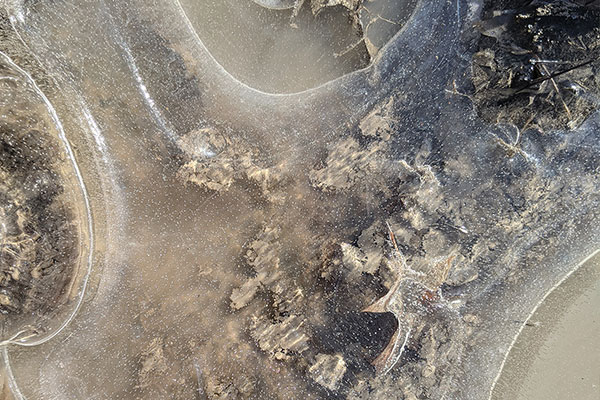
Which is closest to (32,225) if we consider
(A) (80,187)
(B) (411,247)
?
(A) (80,187)

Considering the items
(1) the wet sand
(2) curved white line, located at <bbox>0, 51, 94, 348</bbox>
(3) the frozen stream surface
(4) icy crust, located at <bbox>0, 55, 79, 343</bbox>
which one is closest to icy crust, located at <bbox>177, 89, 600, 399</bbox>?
(3) the frozen stream surface

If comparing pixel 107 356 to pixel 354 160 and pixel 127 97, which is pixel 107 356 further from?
A: pixel 354 160

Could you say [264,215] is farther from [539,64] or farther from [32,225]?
[539,64]

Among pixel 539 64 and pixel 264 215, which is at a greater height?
pixel 264 215

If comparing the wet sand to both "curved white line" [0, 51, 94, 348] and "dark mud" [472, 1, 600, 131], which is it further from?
"curved white line" [0, 51, 94, 348]

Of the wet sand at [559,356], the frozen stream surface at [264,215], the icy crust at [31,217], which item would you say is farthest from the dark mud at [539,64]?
the icy crust at [31,217]

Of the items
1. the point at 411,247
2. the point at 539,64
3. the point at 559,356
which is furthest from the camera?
the point at 559,356

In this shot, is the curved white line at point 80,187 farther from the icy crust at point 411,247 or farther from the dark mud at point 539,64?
the dark mud at point 539,64

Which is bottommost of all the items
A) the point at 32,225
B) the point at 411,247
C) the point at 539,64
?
the point at 411,247
